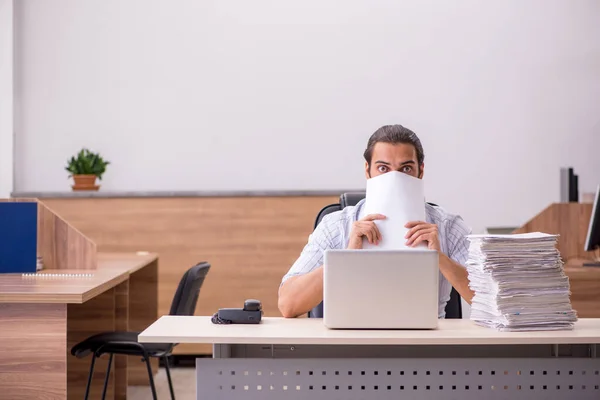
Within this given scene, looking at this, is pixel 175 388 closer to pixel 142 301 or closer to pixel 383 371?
pixel 142 301

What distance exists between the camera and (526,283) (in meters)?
1.98

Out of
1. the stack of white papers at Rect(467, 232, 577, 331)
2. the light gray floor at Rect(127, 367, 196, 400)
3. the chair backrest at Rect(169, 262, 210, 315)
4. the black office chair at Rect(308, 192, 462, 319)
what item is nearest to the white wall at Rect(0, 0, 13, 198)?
the light gray floor at Rect(127, 367, 196, 400)

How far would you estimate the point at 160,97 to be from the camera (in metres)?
6.12

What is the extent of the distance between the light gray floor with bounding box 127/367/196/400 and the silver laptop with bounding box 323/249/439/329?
2570 mm

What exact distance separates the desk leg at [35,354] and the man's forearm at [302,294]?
3.15 ft

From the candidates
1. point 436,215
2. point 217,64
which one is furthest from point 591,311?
point 217,64

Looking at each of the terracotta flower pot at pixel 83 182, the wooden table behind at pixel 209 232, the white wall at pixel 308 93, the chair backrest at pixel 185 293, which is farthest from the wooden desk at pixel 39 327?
the white wall at pixel 308 93

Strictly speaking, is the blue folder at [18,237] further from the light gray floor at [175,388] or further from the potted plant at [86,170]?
the potted plant at [86,170]

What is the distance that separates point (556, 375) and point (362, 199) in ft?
3.43

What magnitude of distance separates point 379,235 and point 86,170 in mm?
3894

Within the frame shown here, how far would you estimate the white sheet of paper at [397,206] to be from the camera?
6.72 ft

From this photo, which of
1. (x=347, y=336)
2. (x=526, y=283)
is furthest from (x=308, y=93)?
(x=347, y=336)

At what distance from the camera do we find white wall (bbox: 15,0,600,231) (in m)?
6.12

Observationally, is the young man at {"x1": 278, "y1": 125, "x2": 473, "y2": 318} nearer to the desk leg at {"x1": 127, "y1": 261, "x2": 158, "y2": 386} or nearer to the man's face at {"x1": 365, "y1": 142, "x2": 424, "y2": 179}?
the man's face at {"x1": 365, "y1": 142, "x2": 424, "y2": 179}
